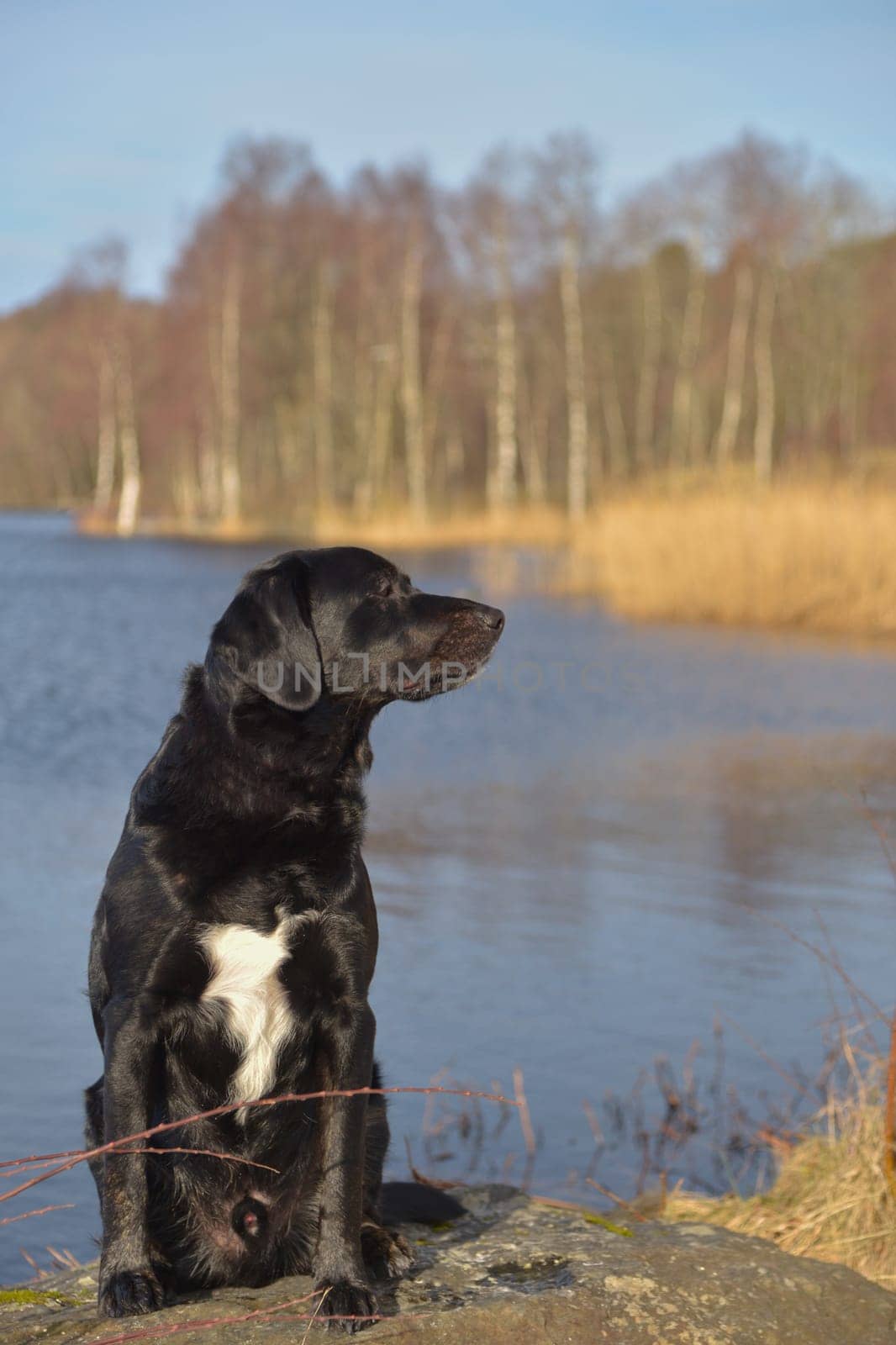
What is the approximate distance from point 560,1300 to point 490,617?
1.54 meters

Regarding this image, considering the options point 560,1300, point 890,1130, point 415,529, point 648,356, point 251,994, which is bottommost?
point 890,1130

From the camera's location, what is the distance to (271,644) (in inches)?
116

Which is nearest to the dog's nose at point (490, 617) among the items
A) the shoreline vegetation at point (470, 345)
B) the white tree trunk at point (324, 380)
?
the shoreline vegetation at point (470, 345)

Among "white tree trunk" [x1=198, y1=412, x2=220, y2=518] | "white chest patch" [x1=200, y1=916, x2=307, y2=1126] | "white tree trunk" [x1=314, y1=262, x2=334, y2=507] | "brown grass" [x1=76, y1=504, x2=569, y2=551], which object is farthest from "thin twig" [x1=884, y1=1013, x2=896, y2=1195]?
"white tree trunk" [x1=198, y1=412, x2=220, y2=518]

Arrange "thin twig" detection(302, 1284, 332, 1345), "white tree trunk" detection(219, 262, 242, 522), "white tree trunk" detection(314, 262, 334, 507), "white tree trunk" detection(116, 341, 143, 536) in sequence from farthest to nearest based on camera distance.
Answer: "white tree trunk" detection(116, 341, 143, 536), "white tree trunk" detection(314, 262, 334, 507), "white tree trunk" detection(219, 262, 242, 522), "thin twig" detection(302, 1284, 332, 1345)

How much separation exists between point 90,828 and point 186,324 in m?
37.6

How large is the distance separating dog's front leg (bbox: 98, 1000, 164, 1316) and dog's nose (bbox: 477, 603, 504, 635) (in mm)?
1276

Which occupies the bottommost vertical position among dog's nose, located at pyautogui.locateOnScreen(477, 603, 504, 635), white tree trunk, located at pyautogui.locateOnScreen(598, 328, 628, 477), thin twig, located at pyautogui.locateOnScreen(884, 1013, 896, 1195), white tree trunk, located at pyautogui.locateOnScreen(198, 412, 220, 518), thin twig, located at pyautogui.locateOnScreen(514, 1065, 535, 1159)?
thin twig, located at pyautogui.locateOnScreen(514, 1065, 535, 1159)

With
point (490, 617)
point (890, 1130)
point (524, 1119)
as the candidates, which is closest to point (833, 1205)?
point (890, 1130)

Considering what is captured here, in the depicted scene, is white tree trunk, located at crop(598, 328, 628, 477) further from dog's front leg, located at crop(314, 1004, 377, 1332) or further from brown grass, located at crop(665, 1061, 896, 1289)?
dog's front leg, located at crop(314, 1004, 377, 1332)

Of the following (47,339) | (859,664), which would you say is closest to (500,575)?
(859,664)

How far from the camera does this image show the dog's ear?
9.50 ft

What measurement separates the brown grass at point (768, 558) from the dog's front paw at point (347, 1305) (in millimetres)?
15911

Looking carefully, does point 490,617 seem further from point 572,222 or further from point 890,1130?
point 572,222
